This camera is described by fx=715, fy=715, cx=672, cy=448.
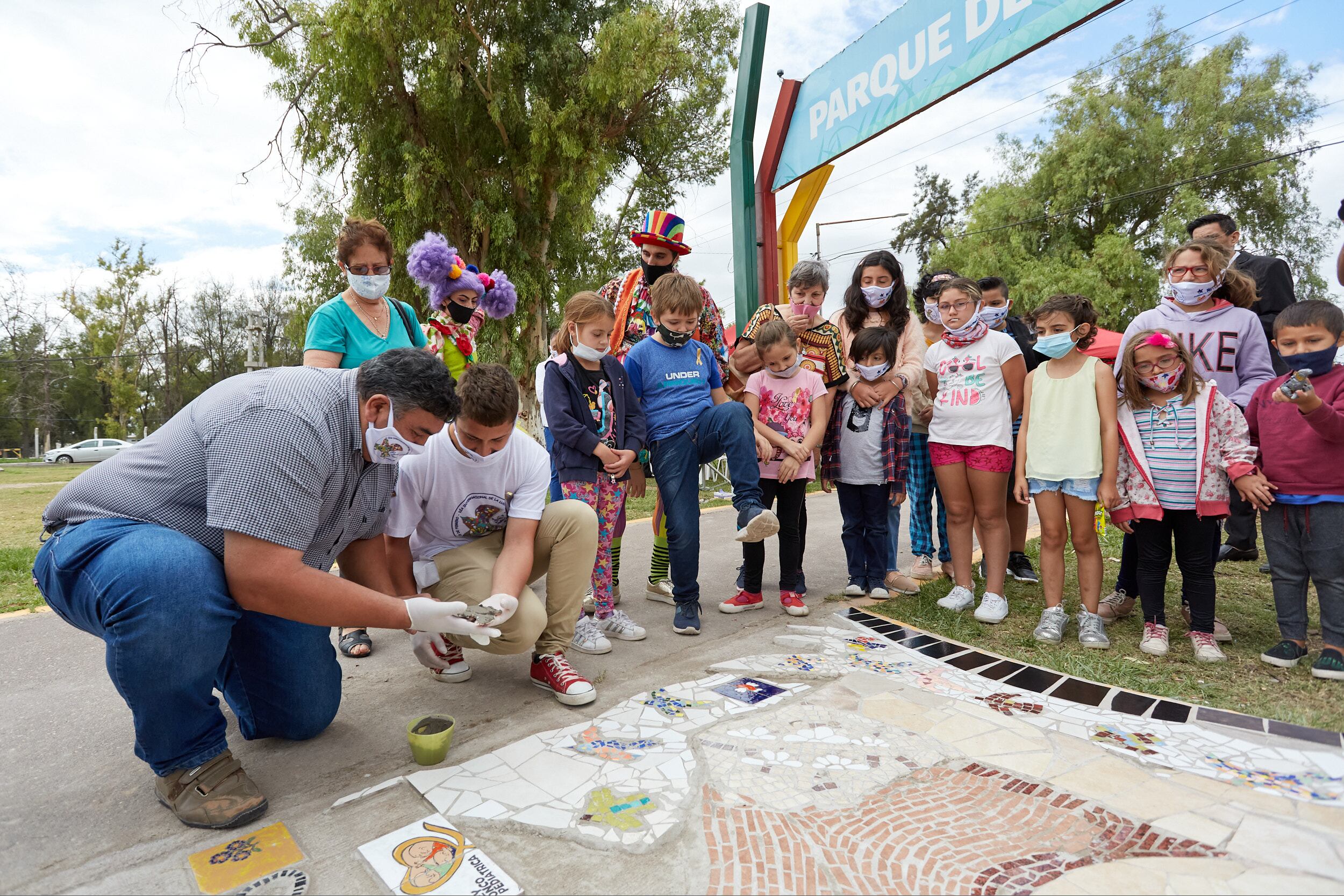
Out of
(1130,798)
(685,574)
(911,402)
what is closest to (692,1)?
(911,402)

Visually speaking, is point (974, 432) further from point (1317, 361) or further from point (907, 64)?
point (907, 64)

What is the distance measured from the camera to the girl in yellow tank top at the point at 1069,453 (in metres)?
3.03

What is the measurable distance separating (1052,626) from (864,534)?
1.03 meters

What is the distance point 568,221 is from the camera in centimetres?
1199

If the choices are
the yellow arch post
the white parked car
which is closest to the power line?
the yellow arch post

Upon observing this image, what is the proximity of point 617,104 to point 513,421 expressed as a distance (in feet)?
32.1

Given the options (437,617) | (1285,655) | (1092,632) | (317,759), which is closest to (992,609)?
(1092,632)

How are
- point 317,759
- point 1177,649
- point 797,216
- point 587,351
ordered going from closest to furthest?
point 317,759, point 1177,649, point 587,351, point 797,216

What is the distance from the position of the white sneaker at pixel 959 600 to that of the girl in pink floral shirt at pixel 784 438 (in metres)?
0.68

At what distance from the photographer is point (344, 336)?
307 cm

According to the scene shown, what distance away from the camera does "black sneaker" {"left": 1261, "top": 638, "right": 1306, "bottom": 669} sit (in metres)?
2.69

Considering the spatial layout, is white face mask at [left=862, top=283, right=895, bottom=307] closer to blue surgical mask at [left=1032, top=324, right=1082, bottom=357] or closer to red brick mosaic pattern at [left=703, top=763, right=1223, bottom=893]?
blue surgical mask at [left=1032, top=324, right=1082, bottom=357]

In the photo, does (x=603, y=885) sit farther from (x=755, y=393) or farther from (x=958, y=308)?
(x=958, y=308)

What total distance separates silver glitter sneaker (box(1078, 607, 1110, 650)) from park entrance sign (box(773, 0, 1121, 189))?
3.06m
